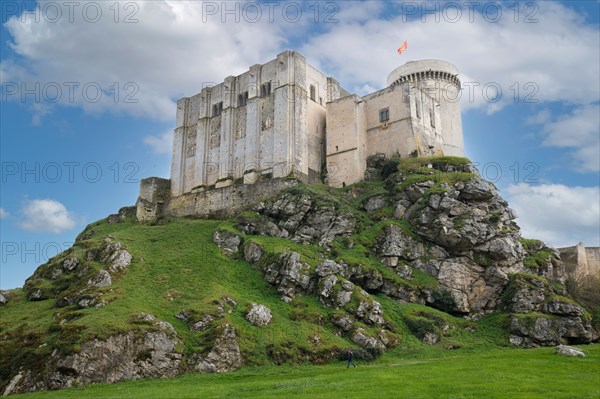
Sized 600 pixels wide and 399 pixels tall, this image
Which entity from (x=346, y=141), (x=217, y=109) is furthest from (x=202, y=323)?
(x=217, y=109)

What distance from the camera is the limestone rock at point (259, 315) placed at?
→ 38.1 m

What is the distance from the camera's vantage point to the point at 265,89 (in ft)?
216

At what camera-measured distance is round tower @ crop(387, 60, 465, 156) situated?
68.8 meters

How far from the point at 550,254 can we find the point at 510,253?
6.87 metres

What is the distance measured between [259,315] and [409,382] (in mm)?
16431

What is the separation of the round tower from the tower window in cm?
703

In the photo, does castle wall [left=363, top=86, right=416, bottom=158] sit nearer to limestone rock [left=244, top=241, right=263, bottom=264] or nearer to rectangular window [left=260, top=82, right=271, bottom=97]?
rectangular window [left=260, top=82, right=271, bottom=97]

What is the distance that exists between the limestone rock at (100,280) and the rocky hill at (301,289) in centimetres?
10

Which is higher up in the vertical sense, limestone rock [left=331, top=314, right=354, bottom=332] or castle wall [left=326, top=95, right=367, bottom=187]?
castle wall [left=326, top=95, right=367, bottom=187]

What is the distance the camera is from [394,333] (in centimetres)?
3984

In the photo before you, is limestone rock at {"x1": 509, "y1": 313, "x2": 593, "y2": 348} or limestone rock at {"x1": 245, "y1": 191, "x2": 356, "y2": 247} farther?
limestone rock at {"x1": 245, "y1": 191, "x2": 356, "y2": 247}

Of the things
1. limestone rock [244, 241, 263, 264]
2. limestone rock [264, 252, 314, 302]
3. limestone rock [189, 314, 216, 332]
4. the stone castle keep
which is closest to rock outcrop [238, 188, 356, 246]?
limestone rock [244, 241, 263, 264]

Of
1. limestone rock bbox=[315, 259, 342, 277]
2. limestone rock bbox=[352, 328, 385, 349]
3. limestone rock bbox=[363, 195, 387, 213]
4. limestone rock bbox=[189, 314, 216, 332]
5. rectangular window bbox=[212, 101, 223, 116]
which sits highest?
rectangular window bbox=[212, 101, 223, 116]

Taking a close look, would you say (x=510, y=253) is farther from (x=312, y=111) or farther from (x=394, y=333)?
(x=312, y=111)
